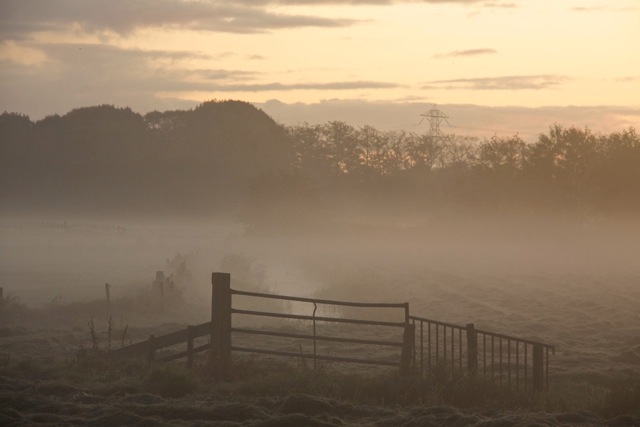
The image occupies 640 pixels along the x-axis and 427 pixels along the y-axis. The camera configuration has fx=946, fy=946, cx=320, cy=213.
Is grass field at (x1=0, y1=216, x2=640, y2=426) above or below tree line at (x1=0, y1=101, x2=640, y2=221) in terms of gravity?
below

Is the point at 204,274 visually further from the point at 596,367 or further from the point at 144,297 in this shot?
the point at 596,367

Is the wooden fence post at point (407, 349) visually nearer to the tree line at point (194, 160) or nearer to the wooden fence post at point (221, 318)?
the wooden fence post at point (221, 318)

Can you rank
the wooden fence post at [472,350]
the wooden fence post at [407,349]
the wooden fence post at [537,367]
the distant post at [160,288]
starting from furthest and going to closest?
the distant post at [160,288] < the wooden fence post at [537,367] < the wooden fence post at [407,349] < the wooden fence post at [472,350]

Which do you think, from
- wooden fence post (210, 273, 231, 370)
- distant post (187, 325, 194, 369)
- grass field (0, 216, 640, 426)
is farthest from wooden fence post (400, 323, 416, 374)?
distant post (187, 325, 194, 369)

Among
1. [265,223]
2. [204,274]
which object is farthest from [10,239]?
[204,274]

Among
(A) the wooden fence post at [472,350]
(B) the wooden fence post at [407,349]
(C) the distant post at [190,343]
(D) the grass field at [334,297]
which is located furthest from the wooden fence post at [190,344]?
(A) the wooden fence post at [472,350]

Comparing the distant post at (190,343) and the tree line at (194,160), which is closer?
the distant post at (190,343)

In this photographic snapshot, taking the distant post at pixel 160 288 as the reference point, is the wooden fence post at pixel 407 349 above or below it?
above

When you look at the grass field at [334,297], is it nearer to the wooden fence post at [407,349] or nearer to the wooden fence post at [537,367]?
the wooden fence post at [407,349]

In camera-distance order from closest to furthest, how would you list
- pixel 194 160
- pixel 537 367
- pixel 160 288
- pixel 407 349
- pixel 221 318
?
pixel 407 349
pixel 537 367
pixel 221 318
pixel 160 288
pixel 194 160

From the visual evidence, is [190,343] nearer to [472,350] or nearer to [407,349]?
[407,349]

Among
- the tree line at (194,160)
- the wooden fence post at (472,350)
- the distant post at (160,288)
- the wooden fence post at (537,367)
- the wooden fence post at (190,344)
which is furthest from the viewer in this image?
the tree line at (194,160)

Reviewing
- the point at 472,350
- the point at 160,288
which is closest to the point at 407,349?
the point at 472,350

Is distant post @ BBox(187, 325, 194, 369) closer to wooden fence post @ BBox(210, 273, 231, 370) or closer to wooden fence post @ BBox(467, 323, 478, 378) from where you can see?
wooden fence post @ BBox(210, 273, 231, 370)
